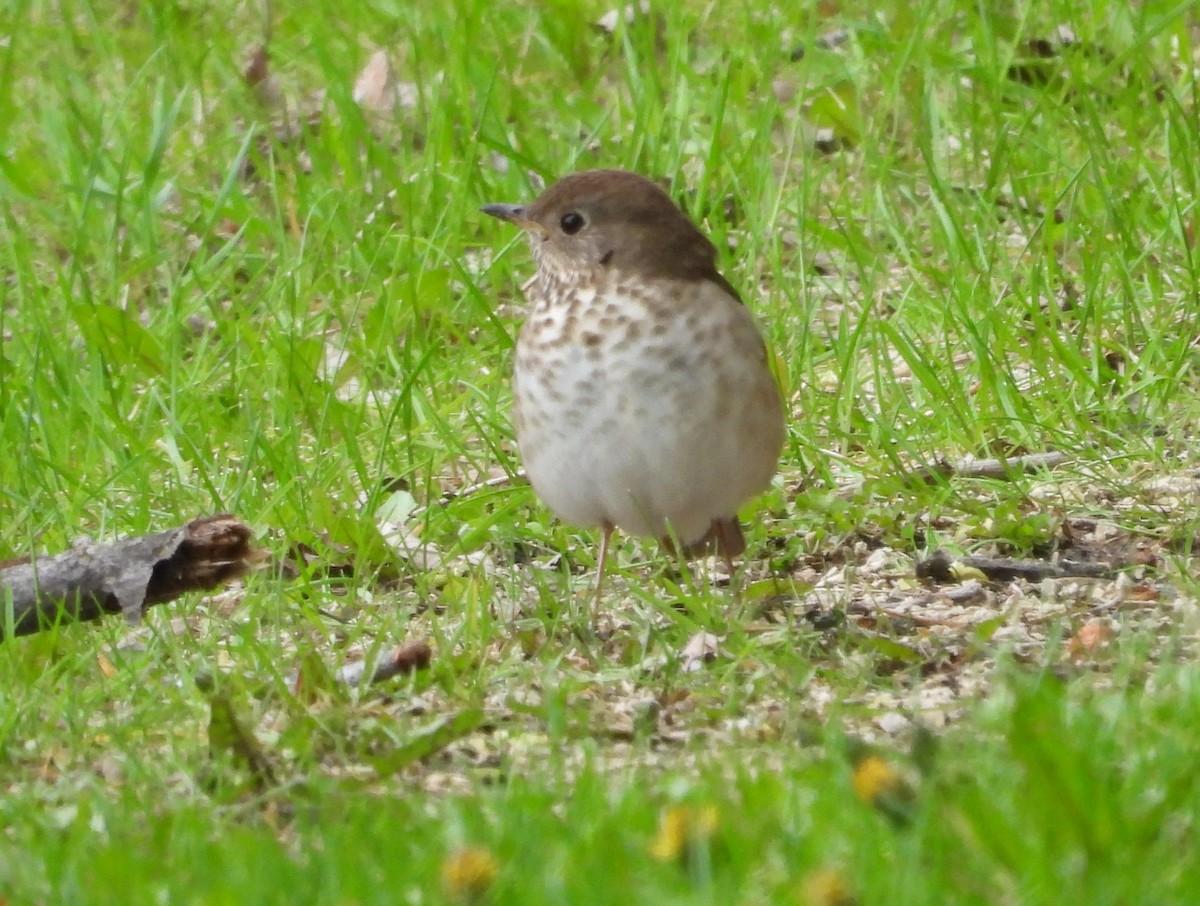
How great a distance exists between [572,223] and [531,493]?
2.66 ft

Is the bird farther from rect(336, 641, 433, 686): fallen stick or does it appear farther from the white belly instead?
rect(336, 641, 433, 686): fallen stick

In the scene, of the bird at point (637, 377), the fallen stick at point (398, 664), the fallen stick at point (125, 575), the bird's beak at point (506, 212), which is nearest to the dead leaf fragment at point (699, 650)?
the bird at point (637, 377)

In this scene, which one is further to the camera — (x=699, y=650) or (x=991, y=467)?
(x=991, y=467)

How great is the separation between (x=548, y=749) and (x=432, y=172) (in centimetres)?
303

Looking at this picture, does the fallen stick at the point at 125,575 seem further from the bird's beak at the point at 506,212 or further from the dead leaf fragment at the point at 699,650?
the bird's beak at the point at 506,212

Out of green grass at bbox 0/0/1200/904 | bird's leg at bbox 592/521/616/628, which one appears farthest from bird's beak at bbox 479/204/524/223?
bird's leg at bbox 592/521/616/628

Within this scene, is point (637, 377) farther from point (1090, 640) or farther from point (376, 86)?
point (376, 86)

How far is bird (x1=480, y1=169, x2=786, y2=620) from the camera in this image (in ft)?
13.1

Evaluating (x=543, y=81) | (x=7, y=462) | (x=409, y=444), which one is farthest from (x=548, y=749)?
(x=543, y=81)

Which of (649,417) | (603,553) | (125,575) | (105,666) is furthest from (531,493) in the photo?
(125,575)

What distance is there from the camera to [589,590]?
4258mm

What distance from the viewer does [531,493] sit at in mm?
4926

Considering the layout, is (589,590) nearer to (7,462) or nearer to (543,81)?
(7,462)

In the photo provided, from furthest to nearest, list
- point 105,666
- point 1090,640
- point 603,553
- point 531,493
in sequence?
point 531,493
point 603,553
point 105,666
point 1090,640
